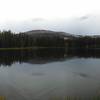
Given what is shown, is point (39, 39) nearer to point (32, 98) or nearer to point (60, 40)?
point (60, 40)

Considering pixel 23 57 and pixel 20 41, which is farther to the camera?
pixel 20 41

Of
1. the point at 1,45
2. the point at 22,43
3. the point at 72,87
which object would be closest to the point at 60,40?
the point at 22,43

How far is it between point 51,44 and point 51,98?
106 m

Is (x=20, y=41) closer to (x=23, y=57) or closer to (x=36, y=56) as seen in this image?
(x=36, y=56)

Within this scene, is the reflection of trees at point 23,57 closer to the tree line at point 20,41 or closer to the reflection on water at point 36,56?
the reflection on water at point 36,56

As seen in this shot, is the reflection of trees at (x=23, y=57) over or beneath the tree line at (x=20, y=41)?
beneath

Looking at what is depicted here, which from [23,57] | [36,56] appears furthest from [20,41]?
[23,57]

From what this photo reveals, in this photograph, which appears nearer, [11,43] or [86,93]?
Result: [86,93]

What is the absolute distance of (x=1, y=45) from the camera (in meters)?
88.8

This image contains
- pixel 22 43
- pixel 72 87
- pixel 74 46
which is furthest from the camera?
pixel 74 46

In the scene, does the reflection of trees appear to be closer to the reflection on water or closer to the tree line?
the reflection on water

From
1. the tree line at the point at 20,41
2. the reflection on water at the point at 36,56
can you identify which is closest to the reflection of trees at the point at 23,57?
the reflection on water at the point at 36,56

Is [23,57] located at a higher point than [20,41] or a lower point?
lower

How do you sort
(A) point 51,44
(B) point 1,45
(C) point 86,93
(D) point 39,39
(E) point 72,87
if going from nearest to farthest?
(C) point 86,93 < (E) point 72,87 < (B) point 1,45 < (D) point 39,39 < (A) point 51,44
